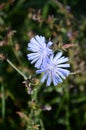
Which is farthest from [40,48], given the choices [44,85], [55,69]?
[44,85]

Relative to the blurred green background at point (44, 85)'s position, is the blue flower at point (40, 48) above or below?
below

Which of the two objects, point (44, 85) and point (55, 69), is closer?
point (55, 69)

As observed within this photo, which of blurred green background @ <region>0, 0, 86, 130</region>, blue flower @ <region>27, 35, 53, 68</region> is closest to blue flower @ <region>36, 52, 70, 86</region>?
blue flower @ <region>27, 35, 53, 68</region>

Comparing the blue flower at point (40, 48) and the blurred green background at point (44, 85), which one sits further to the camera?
the blurred green background at point (44, 85)

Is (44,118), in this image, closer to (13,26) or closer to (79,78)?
(79,78)

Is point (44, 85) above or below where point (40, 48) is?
above

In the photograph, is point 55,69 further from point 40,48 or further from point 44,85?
point 44,85

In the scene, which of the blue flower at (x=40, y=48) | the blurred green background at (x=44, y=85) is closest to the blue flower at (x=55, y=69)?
the blue flower at (x=40, y=48)

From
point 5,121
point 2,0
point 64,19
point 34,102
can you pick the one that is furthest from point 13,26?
point 34,102

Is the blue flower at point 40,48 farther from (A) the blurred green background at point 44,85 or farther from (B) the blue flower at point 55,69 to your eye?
(A) the blurred green background at point 44,85

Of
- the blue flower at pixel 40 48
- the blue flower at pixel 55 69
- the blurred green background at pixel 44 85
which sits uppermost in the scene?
the blurred green background at pixel 44 85
